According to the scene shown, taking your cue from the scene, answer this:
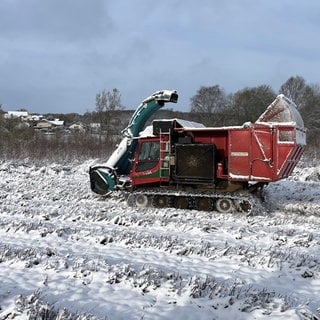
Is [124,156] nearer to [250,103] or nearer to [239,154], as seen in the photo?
[239,154]

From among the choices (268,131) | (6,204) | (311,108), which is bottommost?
(6,204)

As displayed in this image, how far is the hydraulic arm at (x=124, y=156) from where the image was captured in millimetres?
13664

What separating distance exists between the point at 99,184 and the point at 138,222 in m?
4.48

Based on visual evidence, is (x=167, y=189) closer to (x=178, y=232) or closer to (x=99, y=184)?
(x=99, y=184)

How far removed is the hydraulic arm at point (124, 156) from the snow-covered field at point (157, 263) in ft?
6.01

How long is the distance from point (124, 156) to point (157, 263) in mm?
7776

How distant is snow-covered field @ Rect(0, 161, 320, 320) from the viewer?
4746 mm

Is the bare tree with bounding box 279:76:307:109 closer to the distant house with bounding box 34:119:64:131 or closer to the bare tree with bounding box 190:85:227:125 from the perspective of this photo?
the bare tree with bounding box 190:85:227:125

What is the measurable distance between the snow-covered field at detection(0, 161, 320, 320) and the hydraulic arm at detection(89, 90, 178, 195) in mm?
1831

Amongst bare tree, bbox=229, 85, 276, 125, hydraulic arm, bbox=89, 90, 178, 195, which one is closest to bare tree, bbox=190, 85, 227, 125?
bare tree, bbox=229, 85, 276, 125

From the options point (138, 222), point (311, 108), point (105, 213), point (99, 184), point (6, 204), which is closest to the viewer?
point (138, 222)

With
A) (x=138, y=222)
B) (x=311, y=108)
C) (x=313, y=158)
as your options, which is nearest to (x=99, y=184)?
(x=138, y=222)

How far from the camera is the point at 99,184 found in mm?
13820

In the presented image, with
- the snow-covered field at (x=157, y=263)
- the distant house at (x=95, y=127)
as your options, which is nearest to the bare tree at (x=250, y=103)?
the distant house at (x=95, y=127)
